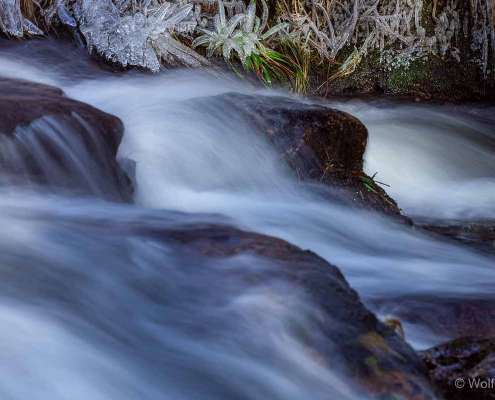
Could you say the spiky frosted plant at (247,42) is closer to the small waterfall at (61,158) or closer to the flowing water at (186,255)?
the flowing water at (186,255)

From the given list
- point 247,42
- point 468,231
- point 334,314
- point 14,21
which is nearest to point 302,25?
point 247,42

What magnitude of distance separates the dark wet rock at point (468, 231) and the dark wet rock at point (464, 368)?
186 centimetres

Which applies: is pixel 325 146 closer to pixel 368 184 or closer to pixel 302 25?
pixel 368 184

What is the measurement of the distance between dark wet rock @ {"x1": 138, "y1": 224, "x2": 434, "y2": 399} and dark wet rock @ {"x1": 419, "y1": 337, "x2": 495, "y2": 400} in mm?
95

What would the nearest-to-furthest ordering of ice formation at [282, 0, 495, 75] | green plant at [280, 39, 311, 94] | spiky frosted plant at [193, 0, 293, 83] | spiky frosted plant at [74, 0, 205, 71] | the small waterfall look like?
the small waterfall < spiky frosted plant at [74, 0, 205, 71] < spiky frosted plant at [193, 0, 293, 83] < green plant at [280, 39, 311, 94] < ice formation at [282, 0, 495, 75]

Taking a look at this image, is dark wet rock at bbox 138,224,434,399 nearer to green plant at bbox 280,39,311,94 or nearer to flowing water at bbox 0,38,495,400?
flowing water at bbox 0,38,495,400

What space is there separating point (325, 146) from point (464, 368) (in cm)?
213

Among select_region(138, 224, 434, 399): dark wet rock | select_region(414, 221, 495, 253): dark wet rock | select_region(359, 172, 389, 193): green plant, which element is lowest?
select_region(414, 221, 495, 253): dark wet rock

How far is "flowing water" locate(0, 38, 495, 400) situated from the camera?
92.5 inches

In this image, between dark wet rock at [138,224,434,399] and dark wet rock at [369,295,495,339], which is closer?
dark wet rock at [138,224,434,399]

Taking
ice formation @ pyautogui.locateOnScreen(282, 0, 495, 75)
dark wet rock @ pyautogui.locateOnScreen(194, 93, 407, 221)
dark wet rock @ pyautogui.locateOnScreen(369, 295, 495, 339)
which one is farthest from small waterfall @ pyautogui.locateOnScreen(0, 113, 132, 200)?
ice formation @ pyautogui.locateOnScreen(282, 0, 495, 75)

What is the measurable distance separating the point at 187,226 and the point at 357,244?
46.5 inches

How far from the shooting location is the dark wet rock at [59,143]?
3625 millimetres

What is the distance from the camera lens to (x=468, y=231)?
4684 millimetres
